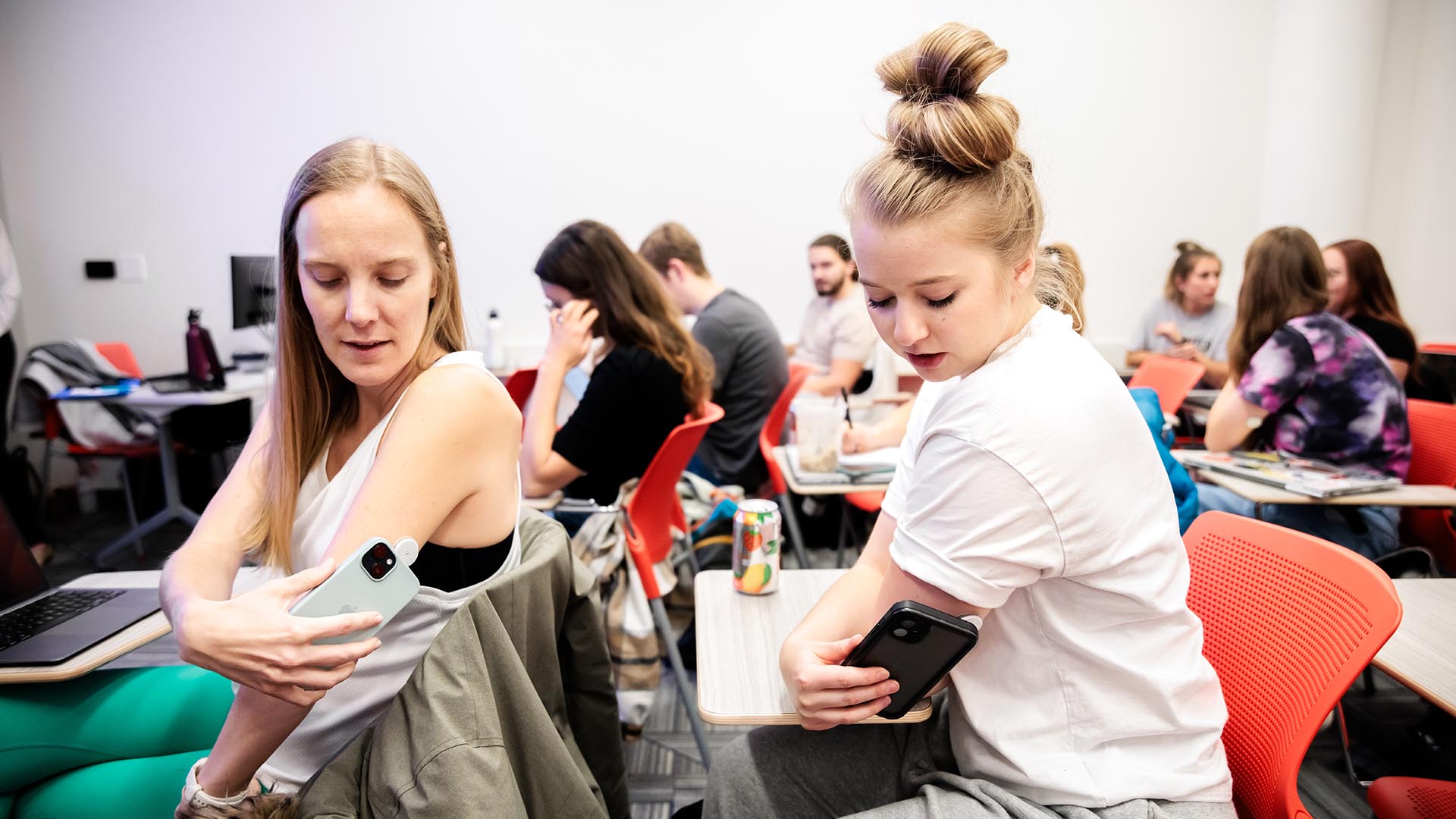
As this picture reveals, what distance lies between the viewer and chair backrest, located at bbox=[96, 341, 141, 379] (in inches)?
176

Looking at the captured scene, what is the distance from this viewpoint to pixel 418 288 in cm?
114

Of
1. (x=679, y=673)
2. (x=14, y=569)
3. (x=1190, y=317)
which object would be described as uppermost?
(x=1190, y=317)

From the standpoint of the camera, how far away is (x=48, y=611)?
1.33m

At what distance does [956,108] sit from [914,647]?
0.60 meters

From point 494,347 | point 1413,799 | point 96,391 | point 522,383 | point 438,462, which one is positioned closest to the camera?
point 438,462

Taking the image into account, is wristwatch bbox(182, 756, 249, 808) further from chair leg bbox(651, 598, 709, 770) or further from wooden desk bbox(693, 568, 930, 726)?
chair leg bbox(651, 598, 709, 770)

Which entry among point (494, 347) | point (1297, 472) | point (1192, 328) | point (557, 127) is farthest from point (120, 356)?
point (1192, 328)

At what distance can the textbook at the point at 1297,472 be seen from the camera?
2.14m

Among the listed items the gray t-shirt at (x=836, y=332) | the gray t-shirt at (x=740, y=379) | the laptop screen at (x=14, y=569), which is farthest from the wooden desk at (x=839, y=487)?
the gray t-shirt at (x=836, y=332)

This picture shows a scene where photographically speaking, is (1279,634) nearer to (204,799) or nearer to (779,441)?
(204,799)

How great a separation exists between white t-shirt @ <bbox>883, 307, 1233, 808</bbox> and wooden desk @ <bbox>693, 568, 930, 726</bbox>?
0.15 metres

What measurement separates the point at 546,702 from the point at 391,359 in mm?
540

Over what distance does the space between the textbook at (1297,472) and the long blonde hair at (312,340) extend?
2133 mm

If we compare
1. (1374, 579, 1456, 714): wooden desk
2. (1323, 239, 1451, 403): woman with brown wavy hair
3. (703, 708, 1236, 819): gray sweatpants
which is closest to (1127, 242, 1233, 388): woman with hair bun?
(1323, 239, 1451, 403): woman with brown wavy hair
